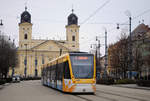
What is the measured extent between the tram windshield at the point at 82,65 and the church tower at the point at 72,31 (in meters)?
94.2

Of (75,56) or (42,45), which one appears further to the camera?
(42,45)

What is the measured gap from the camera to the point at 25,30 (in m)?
120

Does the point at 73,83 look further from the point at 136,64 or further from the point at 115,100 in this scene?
the point at 136,64

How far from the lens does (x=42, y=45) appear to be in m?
126

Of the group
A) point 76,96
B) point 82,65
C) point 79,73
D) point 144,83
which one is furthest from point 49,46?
point 76,96

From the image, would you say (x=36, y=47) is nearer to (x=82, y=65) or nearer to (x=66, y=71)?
(x=66, y=71)

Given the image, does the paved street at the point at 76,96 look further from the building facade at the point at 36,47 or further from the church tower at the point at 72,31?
the church tower at the point at 72,31

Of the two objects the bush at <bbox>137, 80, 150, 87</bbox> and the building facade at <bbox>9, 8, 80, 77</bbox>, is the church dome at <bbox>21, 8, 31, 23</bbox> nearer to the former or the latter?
the building facade at <bbox>9, 8, 80, 77</bbox>

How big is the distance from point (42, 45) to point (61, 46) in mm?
7778

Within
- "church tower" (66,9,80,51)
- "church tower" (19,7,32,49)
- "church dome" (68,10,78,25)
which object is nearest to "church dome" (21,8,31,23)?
"church tower" (19,7,32,49)

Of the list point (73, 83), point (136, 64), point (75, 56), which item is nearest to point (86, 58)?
point (75, 56)

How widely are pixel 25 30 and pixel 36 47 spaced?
9.68 metres

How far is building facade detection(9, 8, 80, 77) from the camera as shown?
118812 millimetres

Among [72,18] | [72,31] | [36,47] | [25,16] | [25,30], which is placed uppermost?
[25,16]
